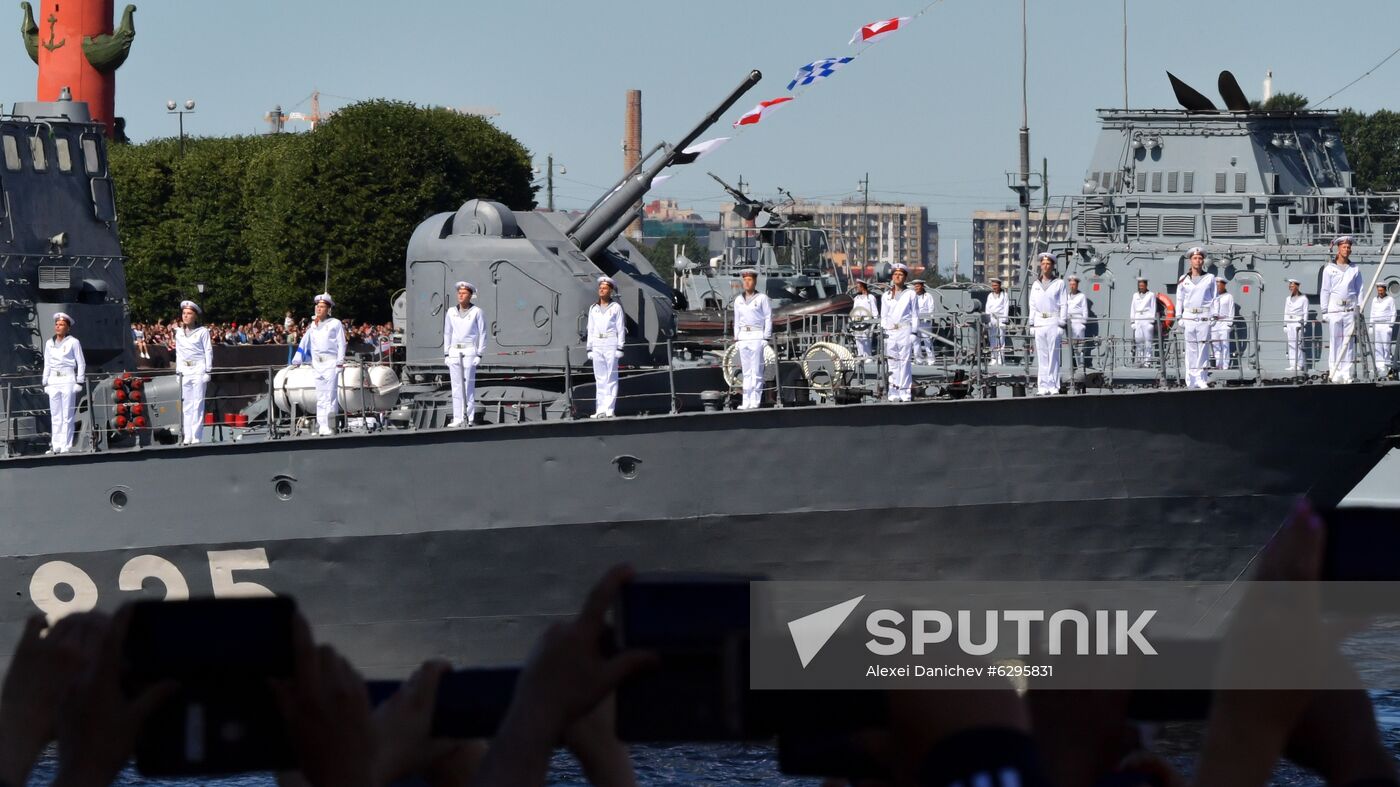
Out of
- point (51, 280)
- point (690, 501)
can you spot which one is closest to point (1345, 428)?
point (690, 501)

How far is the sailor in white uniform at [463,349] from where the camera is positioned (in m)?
15.1

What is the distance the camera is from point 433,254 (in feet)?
55.2

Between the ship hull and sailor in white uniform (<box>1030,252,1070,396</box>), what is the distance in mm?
839

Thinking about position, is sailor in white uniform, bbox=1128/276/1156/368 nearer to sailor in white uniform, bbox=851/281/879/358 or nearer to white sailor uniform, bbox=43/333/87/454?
sailor in white uniform, bbox=851/281/879/358

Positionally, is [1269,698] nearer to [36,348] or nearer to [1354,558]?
[1354,558]

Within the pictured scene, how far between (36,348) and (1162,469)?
10.6m

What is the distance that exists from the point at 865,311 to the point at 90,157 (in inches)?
331

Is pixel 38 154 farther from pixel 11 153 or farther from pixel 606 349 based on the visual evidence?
pixel 606 349

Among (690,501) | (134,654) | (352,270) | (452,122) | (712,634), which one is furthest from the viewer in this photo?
(452,122)

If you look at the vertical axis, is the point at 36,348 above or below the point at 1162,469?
above

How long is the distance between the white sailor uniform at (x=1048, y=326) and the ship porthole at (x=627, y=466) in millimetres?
3596

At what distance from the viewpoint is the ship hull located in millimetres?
14359

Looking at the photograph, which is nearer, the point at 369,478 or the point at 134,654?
the point at 134,654

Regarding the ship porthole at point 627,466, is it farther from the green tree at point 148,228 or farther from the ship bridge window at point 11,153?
the green tree at point 148,228
